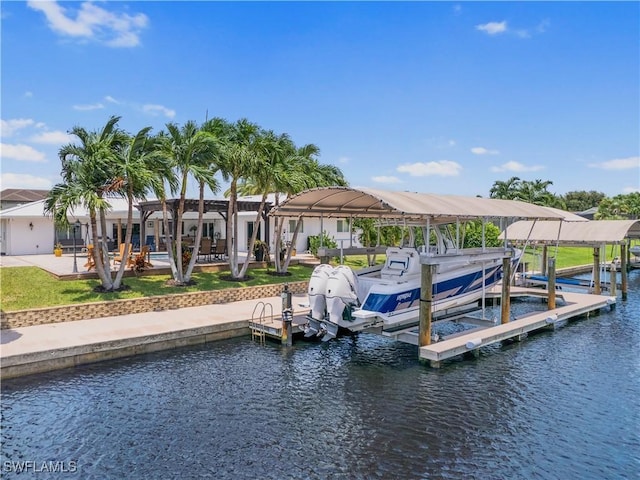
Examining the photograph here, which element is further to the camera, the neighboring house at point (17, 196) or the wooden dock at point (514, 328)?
the neighboring house at point (17, 196)

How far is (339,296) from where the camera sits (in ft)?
37.4

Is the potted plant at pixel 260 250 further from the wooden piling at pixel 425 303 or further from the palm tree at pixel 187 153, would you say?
the wooden piling at pixel 425 303

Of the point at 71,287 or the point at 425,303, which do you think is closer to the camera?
the point at 425,303

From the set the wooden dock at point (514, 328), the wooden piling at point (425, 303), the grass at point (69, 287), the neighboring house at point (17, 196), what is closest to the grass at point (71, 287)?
the grass at point (69, 287)

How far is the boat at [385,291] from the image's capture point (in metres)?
11.4

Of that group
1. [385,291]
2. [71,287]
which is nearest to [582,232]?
[385,291]

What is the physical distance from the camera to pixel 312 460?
6633 millimetres

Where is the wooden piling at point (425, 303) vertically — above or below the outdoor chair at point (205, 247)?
below

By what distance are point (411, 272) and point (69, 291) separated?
34.8ft

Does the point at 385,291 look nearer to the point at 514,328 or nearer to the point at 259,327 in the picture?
the point at 259,327

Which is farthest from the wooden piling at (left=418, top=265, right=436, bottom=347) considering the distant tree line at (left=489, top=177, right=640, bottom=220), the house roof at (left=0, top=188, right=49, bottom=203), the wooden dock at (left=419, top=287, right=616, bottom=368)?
the house roof at (left=0, top=188, right=49, bottom=203)

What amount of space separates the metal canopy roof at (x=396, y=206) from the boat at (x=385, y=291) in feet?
3.80

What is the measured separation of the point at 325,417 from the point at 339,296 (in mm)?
3795

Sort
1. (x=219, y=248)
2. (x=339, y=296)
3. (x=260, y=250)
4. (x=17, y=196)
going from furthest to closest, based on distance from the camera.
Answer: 1. (x=17, y=196)
2. (x=260, y=250)
3. (x=219, y=248)
4. (x=339, y=296)
